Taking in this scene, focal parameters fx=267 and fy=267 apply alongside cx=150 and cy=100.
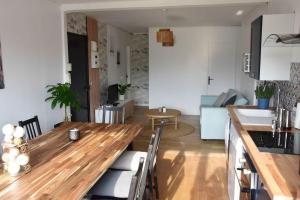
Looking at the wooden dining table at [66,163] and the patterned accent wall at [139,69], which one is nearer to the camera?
the wooden dining table at [66,163]

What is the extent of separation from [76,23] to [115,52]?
2432 millimetres

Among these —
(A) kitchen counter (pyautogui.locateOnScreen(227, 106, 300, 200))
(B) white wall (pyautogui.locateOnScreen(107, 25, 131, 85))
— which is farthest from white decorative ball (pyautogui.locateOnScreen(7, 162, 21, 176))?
(B) white wall (pyautogui.locateOnScreen(107, 25, 131, 85))

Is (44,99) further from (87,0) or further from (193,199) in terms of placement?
(193,199)

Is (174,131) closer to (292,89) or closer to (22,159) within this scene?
(292,89)

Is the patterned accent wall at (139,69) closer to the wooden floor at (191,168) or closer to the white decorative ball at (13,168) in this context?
the wooden floor at (191,168)

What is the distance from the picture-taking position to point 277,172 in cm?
143

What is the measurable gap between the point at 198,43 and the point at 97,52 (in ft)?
9.61

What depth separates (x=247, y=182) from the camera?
1.94 meters

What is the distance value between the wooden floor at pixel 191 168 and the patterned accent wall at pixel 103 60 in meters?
2.14

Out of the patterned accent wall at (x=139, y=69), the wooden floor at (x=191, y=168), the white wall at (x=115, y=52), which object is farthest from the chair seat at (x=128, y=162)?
the patterned accent wall at (x=139, y=69)

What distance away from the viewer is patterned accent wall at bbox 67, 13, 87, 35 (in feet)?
16.3

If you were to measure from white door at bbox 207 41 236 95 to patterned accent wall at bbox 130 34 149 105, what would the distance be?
2.43 meters

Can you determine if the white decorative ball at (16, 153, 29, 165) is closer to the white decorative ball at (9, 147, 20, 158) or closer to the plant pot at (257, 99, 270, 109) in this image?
the white decorative ball at (9, 147, 20, 158)

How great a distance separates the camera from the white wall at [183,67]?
7.44 m
